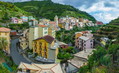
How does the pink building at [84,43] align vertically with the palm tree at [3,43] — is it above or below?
below

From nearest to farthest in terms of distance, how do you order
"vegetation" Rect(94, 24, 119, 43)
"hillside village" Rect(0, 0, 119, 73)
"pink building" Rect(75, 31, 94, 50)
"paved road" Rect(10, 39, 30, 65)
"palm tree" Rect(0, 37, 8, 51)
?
"hillside village" Rect(0, 0, 119, 73) → "paved road" Rect(10, 39, 30, 65) → "palm tree" Rect(0, 37, 8, 51) → "vegetation" Rect(94, 24, 119, 43) → "pink building" Rect(75, 31, 94, 50)

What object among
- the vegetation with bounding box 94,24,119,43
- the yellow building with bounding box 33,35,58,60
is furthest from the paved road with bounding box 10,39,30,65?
the vegetation with bounding box 94,24,119,43

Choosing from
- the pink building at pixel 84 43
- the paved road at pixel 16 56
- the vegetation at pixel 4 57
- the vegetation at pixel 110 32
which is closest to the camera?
the vegetation at pixel 4 57

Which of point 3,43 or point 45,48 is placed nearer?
point 3,43

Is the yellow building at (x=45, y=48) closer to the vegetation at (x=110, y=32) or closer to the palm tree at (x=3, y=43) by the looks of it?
the palm tree at (x=3, y=43)

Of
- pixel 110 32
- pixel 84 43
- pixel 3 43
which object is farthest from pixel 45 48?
pixel 110 32

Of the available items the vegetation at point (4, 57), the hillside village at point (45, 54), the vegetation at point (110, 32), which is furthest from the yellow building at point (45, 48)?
the vegetation at point (110, 32)

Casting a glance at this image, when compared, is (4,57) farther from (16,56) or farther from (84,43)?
(84,43)

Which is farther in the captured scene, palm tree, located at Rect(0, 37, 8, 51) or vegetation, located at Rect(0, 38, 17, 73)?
palm tree, located at Rect(0, 37, 8, 51)

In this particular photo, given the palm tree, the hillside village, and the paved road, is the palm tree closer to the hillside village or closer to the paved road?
the hillside village
